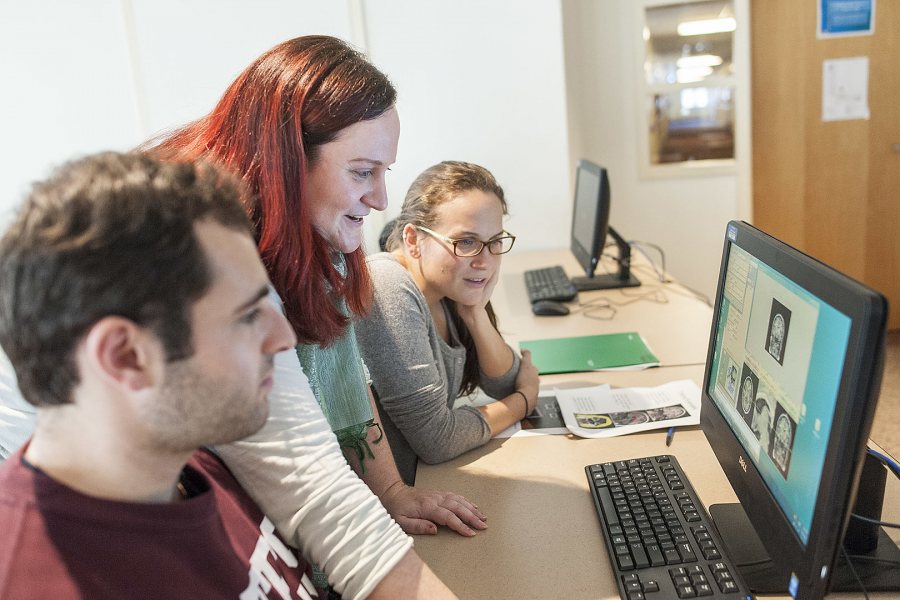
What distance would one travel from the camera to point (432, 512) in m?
1.15

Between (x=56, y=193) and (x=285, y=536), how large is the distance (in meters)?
0.46

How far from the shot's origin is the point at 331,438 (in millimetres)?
921

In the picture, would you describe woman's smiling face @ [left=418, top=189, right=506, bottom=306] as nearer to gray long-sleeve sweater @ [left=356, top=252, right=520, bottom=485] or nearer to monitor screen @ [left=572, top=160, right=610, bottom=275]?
gray long-sleeve sweater @ [left=356, top=252, right=520, bottom=485]

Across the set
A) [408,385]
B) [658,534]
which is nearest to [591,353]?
[408,385]

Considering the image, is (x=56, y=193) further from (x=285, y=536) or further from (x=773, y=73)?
(x=773, y=73)

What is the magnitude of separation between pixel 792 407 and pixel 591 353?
3.75 feet

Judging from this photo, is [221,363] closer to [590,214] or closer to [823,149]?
[590,214]

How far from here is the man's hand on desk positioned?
3.70 feet

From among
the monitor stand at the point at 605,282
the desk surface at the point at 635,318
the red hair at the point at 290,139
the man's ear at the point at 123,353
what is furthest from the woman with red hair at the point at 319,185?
the monitor stand at the point at 605,282

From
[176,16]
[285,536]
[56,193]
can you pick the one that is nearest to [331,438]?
[285,536]

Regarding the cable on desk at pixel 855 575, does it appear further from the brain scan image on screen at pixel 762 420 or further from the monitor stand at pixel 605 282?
the monitor stand at pixel 605 282

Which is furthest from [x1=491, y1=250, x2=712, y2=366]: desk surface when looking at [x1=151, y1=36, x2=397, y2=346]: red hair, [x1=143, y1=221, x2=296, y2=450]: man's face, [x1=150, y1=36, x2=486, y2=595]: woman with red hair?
[x1=143, y1=221, x2=296, y2=450]: man's face

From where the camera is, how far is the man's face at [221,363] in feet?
2.14

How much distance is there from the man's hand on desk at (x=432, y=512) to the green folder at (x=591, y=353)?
72cm
